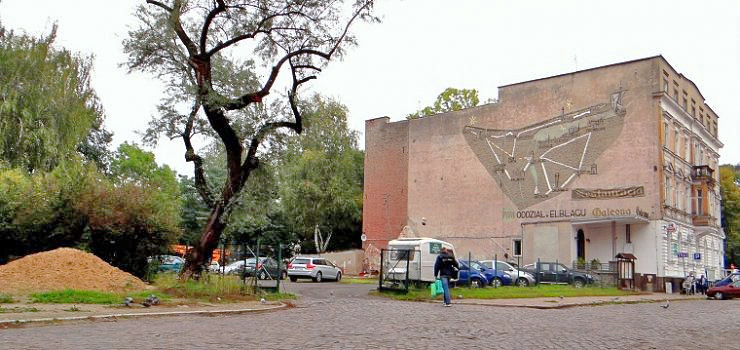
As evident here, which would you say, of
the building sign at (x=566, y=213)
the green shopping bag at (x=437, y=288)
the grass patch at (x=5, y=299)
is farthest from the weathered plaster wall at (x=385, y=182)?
the grass patch at (x=5, y=299)

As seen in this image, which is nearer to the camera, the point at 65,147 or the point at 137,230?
the point at 137,230

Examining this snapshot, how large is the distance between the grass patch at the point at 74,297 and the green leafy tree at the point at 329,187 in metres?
38.9

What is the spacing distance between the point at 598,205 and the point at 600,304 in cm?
2090

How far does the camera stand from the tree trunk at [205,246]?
67.6ft

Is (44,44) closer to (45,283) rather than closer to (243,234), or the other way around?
(243,234)

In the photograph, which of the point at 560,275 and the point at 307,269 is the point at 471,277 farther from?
the point at 307,269

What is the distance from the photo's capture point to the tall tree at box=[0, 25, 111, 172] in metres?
31.7

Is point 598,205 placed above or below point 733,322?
above

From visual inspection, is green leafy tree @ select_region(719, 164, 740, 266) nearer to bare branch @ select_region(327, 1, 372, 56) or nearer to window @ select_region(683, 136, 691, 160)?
window @ select_region(683, 136, 691, 160)

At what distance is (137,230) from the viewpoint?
841 inches

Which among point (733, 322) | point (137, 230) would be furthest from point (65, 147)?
point (733, 322)

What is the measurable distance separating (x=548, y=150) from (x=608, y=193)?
5442 millimetres

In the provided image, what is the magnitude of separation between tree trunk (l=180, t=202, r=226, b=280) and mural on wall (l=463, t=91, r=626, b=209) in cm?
3038

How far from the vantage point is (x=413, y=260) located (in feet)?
88.4
